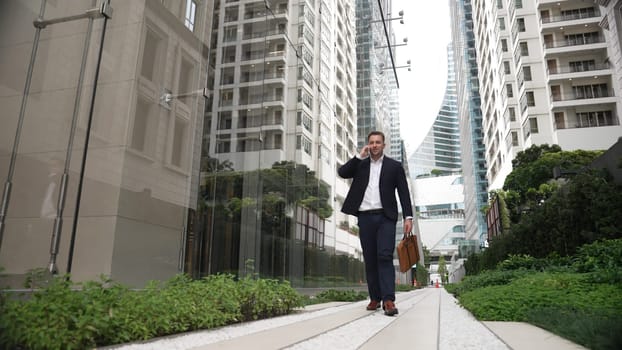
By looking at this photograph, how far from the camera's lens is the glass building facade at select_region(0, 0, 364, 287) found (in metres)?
2.50

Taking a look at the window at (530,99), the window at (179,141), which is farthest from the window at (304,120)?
the window at (530,99)

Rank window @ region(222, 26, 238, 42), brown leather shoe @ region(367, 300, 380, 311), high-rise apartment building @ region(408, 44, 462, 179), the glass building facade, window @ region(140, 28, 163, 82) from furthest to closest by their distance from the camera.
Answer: high-rise apartment building @ region(408, 44, 462, 179)
window @ region(222, 26, 238, 42)
brown leather shoe @ region(367, 300, 380, 311)
window @ region(140, 28, 163, 82)
the glass building facade

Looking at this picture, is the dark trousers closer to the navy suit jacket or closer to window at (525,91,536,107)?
the navy suit jacket

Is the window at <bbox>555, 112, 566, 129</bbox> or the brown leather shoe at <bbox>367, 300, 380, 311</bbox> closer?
the brown leather shoe at <bbox>367, 300, 380, 311</bbox>

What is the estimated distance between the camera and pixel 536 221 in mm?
11336

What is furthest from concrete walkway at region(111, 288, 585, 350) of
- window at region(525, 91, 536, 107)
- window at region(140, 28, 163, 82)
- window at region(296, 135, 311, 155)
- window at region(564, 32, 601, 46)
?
window at region(564, 32, 601, 46)

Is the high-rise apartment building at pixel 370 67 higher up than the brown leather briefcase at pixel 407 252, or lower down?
higher up

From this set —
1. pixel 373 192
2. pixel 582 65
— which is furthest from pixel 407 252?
pixel 582 65

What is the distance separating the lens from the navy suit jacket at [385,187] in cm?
451

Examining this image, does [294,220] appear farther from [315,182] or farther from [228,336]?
[228,336]

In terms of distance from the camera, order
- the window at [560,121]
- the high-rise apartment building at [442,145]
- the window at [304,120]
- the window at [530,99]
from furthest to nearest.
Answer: the high-rise apartment building at [442,145] → the window at [530,99] → the window at [560,121] → the window at [304,120]

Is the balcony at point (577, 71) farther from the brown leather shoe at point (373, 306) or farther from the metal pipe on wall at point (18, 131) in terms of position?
the metal pipe on wall at point (18, 131)

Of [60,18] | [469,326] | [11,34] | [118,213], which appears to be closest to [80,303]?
[118,213]

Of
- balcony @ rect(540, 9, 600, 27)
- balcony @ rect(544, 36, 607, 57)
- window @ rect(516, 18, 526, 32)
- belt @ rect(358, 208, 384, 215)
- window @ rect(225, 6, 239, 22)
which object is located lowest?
belt @ rect(358, 208, 384, 215)
